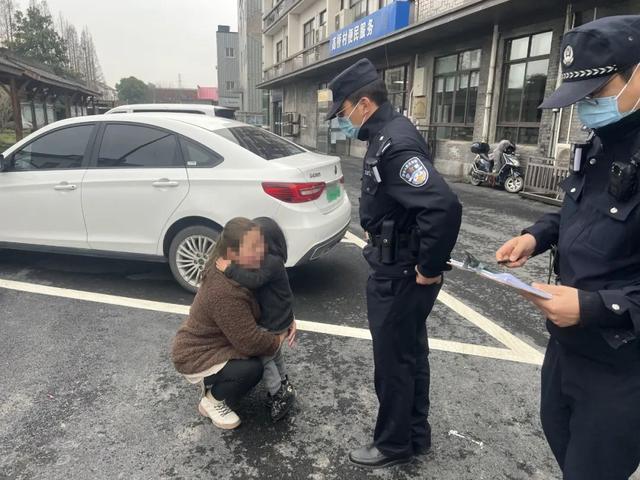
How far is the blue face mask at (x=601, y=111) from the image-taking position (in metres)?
1.35

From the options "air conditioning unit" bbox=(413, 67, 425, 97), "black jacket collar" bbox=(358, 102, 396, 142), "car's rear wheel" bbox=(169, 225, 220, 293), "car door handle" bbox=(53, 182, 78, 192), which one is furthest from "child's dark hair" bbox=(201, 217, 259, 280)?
"air conditioning unit" bbox=(413, 67, 425, 97)

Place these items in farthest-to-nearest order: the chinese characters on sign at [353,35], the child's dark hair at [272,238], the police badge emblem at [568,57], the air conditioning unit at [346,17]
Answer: the air conditioning unit at [346,17], the chinese characters on sign at [353,35], the child's dark hair at [272,238], the police badge emblem at [568,57]

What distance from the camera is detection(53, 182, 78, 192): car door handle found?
14.5ft

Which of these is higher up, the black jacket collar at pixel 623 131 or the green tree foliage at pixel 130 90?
the green tree foliage at pixel 130 90

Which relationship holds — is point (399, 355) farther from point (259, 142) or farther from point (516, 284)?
point (259, 142)

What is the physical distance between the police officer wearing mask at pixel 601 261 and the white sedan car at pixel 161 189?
269 cm

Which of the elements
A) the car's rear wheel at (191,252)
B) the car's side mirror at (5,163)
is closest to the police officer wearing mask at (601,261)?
the car's rear wheel at (191,252)

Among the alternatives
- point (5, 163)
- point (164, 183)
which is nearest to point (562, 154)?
point (164, 183)

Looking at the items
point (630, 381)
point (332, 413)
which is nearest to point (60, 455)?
point (332, 413)

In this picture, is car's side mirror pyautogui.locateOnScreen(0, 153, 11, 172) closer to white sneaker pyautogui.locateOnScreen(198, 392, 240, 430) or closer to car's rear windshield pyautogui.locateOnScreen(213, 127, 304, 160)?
car's rear windshield pyautogui.locateOnScreen(213, 127, 304, 160)

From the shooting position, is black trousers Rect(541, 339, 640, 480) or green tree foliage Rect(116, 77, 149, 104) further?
green tree foliage Rect(116, 77, 149, 104)

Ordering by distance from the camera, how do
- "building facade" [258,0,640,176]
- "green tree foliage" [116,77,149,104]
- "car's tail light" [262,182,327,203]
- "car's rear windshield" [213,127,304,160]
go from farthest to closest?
"green tree foliage" [116,77,149,104] → "building facade" [258,0,640,176] → "car's rear windshield" [213,127,304,160] → "car's tail light" [262,182,327,203]

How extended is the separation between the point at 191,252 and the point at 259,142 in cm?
120

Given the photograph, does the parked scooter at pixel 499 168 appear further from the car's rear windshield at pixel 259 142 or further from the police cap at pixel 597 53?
the police cap at pixel 597 53
